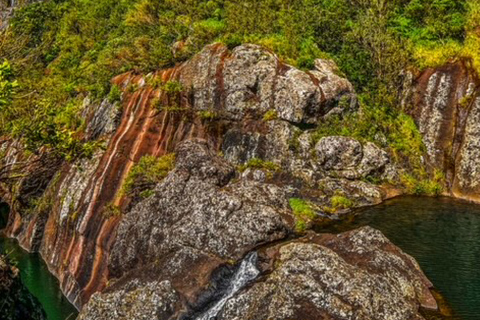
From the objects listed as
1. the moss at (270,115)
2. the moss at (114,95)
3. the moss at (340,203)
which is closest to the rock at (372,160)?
the moss at (340,203)

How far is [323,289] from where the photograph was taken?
17156 millimetres

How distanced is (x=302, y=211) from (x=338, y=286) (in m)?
11.2

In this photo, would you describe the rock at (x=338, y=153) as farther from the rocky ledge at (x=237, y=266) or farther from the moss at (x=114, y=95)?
the moss at (x=114, y=95)

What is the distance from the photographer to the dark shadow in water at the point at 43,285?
2892 centimetres

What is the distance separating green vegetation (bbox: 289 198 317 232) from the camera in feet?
84.4

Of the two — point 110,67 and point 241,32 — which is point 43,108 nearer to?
point 241,32

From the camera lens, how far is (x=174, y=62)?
137 feet

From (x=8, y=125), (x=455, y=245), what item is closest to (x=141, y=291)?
(x=8, y=125)

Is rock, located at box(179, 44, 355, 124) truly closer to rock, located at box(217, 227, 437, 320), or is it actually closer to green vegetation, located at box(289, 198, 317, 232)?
green vegetation, located at box(289, 198, 317, 232)

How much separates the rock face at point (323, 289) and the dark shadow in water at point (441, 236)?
5.45ft

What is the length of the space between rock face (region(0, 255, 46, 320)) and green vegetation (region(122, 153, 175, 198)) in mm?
18267

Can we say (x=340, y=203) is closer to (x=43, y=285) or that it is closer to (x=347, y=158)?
(x=347, y=158)

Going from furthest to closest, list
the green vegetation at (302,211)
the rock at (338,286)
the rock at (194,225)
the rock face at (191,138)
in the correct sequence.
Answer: the rock face at (191,138), the green vegetation at (302,211), the rock at (194,225), the rock at (338,286)

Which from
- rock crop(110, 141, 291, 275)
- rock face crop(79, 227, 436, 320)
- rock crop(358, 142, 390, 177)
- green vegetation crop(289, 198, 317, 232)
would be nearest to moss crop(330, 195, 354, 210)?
green vegetation crop(289, 198, 317, 232)
